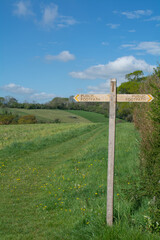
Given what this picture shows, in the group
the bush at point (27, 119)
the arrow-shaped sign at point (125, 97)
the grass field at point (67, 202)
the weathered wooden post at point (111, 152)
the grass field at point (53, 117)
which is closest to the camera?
the grass field at point (67, 202)

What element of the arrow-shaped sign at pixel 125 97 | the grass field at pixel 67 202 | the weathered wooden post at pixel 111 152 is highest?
the arrow-shaped sign at pixel 125 97

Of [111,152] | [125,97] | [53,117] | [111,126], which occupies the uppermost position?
[125,97]

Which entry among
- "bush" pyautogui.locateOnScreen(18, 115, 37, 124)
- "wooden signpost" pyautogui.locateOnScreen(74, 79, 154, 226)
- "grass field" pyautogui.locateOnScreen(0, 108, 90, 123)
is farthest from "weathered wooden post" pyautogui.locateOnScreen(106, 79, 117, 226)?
"grass field" pyautogui.locateOnScreen(0, 108, 90, 123)

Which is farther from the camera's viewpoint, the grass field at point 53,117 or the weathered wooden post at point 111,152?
the grass field at point 53,117

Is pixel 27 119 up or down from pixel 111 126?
down

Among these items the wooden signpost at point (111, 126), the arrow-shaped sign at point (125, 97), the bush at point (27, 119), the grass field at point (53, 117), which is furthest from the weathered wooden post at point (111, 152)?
the grass field at point (53, 117)

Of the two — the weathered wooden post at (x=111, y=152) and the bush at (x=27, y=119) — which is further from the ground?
the weathered wooden post at (x=111, y=152)

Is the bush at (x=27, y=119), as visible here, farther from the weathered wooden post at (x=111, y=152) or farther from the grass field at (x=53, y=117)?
the weathered wooden post at (x=111, y=152)

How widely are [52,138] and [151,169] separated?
54.9 feet

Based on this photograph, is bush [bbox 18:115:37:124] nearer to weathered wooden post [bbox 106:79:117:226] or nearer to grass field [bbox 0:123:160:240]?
grass field [bbox 0:123:160:240]

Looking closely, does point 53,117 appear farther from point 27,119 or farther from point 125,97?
point 125,97

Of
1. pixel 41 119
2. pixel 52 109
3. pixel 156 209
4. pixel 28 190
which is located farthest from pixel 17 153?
pixel 52 109

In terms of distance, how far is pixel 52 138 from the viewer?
22125 mm

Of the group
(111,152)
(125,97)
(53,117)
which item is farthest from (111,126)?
(53,117)
